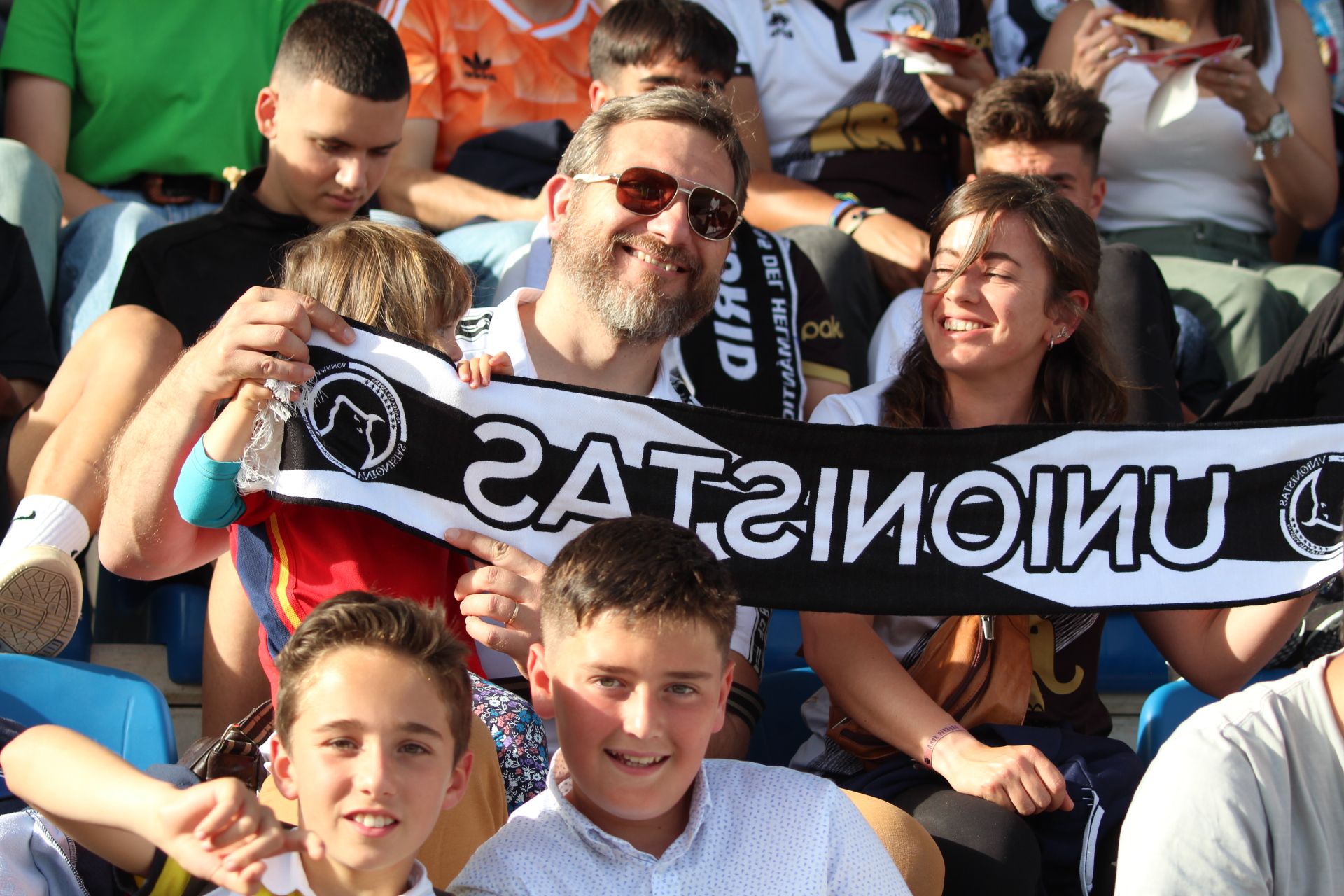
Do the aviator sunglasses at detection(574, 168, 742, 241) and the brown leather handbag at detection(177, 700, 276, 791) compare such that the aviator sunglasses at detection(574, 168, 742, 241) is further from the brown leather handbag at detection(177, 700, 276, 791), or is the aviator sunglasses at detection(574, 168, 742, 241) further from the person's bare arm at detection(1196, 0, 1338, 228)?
the person's bare arm at detection(1196, 0, 1338, 228)

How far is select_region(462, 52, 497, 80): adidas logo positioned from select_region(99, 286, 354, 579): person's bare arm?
100.0 inches

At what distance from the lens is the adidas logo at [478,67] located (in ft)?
16.2

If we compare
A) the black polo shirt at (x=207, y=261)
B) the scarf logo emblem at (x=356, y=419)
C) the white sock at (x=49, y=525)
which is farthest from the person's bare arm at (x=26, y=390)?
the scarf logo emblem at (x=356, y=419)

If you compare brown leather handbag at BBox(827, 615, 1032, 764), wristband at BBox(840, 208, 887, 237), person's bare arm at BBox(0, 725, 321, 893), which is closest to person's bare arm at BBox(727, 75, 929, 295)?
wristband at BBox(840, 208, 887, 237)

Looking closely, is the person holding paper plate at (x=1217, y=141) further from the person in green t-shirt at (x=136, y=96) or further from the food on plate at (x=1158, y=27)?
the person in green t-shirt at (x=136, y=96)

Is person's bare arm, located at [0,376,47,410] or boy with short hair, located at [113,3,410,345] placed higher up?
boy with short hair, located at [113,3,410,345]

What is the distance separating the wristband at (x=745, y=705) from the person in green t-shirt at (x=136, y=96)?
2.63 metres

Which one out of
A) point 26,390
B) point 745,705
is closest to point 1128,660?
point 745,705

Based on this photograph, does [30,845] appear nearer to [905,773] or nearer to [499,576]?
[499,576]

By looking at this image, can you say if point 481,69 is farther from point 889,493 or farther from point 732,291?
point 889,493

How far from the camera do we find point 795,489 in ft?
9.62

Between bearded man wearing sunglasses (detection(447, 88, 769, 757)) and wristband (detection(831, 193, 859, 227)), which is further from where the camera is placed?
wristband (detection(831, 193, 859, 227))

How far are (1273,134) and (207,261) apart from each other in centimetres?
351

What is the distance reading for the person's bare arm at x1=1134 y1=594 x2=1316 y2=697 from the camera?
119 inches
